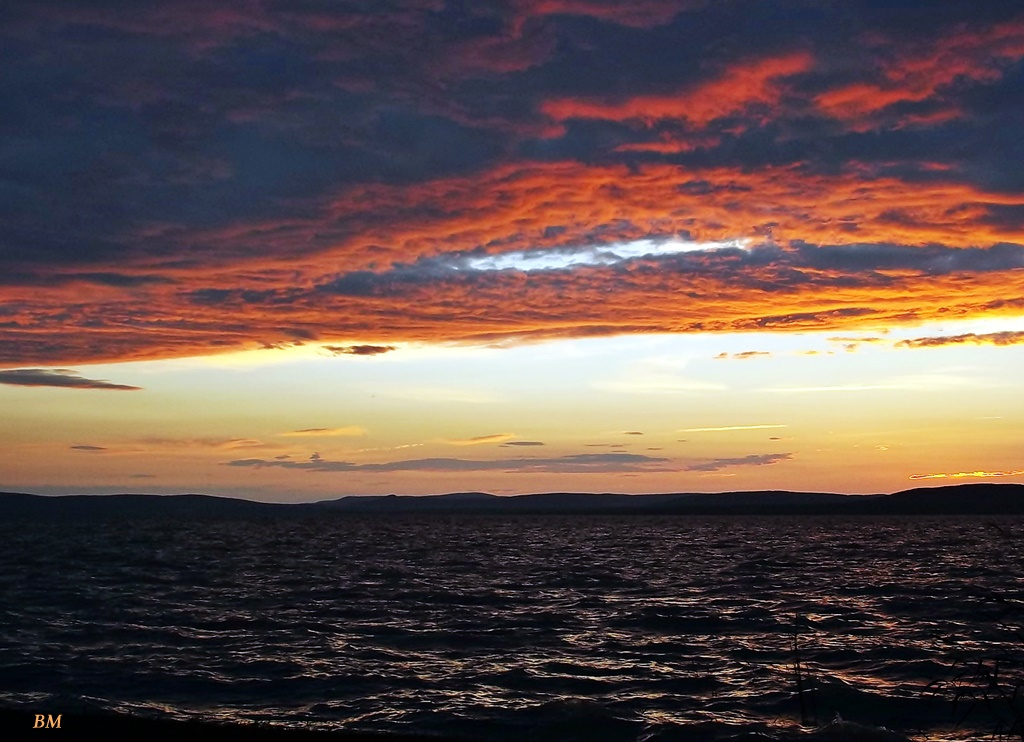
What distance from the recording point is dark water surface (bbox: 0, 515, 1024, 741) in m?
18.3

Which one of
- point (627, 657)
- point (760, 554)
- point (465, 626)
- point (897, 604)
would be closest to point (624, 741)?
point (627, 657)

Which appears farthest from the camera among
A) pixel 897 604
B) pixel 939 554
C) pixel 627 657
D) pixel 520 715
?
pixel 939 554

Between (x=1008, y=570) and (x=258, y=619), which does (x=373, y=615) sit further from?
(x=1008, y=570)

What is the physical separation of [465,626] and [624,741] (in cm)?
1321

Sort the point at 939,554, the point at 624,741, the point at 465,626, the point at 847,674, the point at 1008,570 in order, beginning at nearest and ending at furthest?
the point at 624,741 → the point at 847,674 → the point at 465,626 → the point at 1008,570 → the point at 939,554

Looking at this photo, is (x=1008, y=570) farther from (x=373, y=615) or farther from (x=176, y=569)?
(x=176, y=569)

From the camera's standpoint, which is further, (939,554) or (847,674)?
(939,554)

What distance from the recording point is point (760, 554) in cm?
7206

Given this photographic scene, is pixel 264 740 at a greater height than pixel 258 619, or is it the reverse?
pixel 264 740

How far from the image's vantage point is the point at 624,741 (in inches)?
657

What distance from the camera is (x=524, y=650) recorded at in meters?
25.0

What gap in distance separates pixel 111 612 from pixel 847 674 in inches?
948

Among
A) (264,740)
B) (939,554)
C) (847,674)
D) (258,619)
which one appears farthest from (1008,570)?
(264,740)

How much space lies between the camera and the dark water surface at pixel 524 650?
60.0 feet
